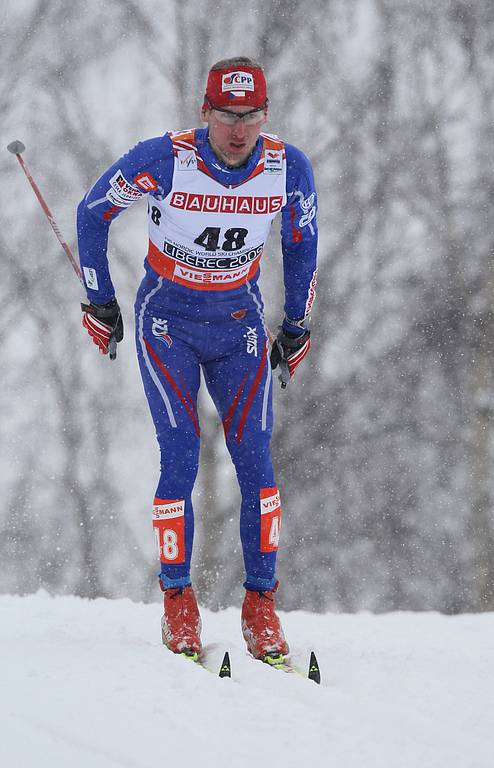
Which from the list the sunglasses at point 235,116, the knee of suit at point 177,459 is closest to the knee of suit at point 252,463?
the knee of suit at point 177,459

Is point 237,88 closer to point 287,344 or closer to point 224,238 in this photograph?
point 224,238

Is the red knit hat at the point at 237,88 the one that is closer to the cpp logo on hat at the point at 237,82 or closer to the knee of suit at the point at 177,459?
the cpp logo on hat at the point at 237,82

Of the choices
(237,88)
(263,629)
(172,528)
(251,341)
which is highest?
(237,88)

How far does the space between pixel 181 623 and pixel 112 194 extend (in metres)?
1.76

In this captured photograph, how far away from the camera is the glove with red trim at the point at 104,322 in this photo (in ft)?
13.6

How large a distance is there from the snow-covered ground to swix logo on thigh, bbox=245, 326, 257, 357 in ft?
4.02

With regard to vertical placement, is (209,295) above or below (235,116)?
below

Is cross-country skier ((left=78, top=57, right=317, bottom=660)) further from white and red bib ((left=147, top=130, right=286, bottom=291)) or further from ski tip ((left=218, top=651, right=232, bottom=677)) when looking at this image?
ski tip ((left=218, top=651, right=232, bottom=677))

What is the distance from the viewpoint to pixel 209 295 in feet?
13.2

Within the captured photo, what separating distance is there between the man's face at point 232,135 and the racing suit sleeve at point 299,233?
0.24 m

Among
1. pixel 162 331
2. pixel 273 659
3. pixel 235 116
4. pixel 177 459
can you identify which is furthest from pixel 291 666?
pixel 235 116

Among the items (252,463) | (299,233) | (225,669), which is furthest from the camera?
(299,233)

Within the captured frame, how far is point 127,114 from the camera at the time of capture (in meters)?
17.4

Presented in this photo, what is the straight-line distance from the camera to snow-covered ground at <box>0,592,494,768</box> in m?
2.42
